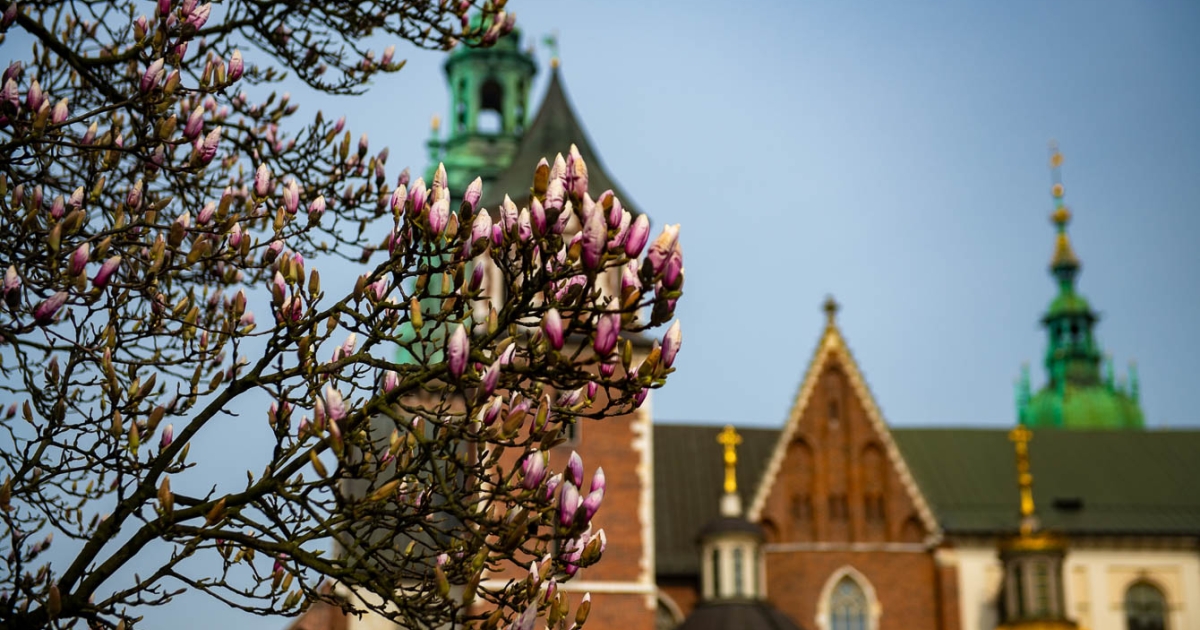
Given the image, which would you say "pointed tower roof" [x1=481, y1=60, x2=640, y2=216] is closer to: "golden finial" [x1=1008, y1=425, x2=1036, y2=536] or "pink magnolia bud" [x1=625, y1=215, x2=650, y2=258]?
"golden finial" [x1=1008, y1=425, x2=1036, y2=536]

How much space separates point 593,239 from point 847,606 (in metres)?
31.7

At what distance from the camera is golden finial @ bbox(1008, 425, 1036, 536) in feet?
123

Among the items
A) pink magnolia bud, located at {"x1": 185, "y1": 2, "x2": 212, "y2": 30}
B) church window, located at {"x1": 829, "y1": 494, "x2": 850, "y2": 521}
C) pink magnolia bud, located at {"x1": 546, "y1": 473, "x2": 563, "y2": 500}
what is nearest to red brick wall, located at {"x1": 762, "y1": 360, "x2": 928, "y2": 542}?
church window, located at {"x1": 829, "y1": 494, "x2": 850, "y2": 521}

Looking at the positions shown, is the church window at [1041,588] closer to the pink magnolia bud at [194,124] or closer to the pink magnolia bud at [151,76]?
the pink magnolia bud at [194,124]

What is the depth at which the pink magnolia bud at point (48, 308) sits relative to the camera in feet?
21.9

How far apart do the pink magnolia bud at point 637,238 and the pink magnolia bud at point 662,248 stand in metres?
0.09

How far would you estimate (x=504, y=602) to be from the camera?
7.05 meters

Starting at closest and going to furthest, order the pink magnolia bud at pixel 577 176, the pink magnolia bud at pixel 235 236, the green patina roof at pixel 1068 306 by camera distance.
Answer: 1. the pink magnolia bud at pixel 577 176
2. the pink magnolia bud at pixel 235 236
3. the green patina roof at pixel 1068 306

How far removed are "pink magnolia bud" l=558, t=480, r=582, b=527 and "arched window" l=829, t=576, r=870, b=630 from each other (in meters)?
31.0

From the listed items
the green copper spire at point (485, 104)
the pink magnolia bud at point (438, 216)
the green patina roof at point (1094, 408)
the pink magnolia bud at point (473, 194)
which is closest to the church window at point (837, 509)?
the green copper spire at point (485, 104)

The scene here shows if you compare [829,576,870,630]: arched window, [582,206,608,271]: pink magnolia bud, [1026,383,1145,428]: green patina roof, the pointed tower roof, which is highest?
[1026,383,1145,428]: green patina roof

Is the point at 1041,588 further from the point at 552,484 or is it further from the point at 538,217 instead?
the point at 538,217

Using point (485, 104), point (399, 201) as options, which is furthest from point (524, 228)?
point (485, 104)

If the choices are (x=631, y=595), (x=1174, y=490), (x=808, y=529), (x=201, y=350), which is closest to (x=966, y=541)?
(x=808, y=529)
